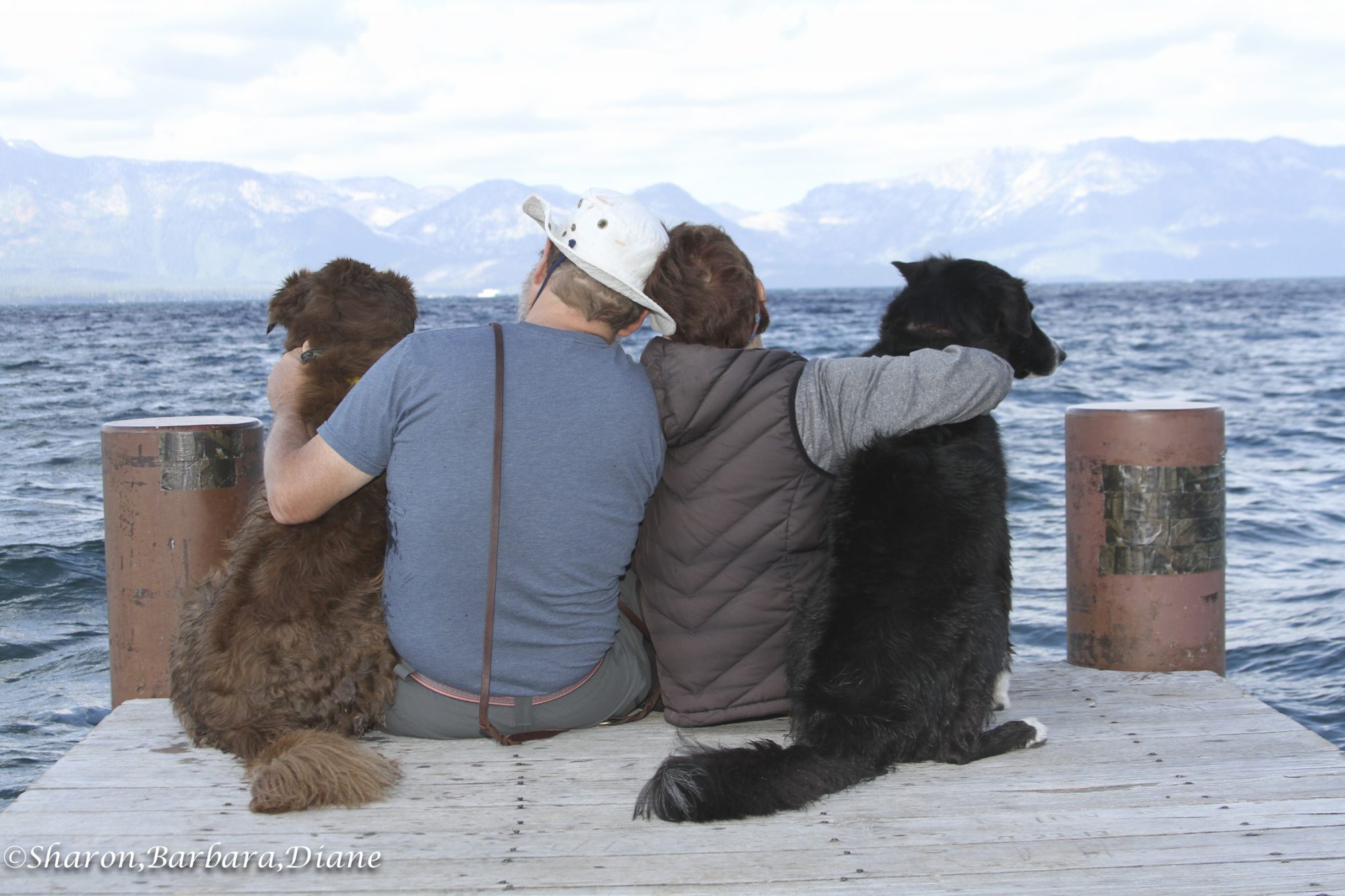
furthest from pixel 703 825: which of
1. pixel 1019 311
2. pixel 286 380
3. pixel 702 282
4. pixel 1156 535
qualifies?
pixel 1156 535

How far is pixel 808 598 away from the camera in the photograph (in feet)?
9.82

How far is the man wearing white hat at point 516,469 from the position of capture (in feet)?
8.86

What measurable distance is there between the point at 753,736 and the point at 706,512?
767 millimetres

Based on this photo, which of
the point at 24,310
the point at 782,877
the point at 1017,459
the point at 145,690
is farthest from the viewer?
the point at 24,310

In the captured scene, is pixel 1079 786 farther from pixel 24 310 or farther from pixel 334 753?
pixel 24 310

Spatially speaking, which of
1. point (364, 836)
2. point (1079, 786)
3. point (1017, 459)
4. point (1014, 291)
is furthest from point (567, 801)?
point (1017, 459)

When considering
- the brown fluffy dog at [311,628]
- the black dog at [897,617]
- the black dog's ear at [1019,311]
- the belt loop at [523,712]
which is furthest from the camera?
the black dog's ear at [1019,311]

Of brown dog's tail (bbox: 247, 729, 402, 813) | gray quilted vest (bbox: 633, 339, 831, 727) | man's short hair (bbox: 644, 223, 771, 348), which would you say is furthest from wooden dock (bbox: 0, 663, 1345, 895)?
man's short hair (bbox: 644, 223, 771, 348)

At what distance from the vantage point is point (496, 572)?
111 inches

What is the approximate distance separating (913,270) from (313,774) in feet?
7.64

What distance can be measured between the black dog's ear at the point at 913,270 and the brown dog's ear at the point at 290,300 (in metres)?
1.80

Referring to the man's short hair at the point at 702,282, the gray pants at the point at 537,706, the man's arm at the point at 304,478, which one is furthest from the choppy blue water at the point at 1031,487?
the man's arm at the point at 304,478

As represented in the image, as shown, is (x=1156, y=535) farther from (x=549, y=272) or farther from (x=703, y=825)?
(x=549, y=272)

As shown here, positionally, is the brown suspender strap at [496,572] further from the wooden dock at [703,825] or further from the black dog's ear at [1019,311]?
the black dog's ear at [1019,311]
